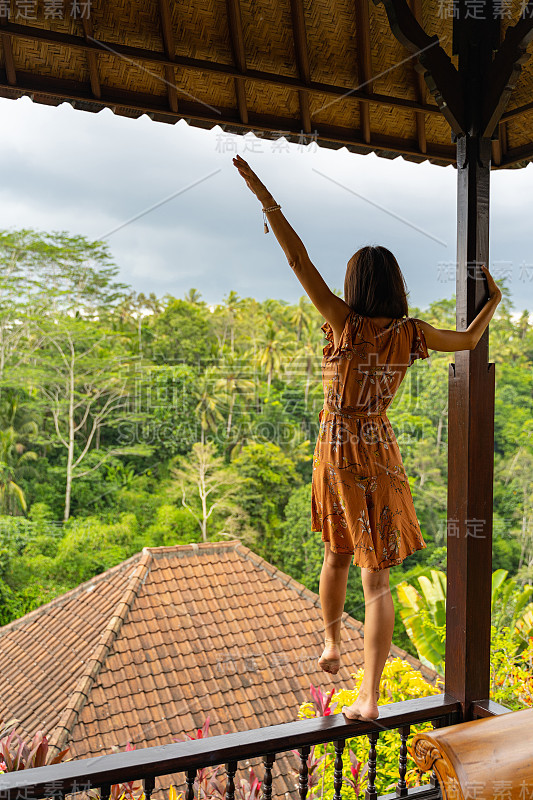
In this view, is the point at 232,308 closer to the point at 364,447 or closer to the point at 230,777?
the point at 364,447

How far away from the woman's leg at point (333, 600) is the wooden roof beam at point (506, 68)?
4.27ft

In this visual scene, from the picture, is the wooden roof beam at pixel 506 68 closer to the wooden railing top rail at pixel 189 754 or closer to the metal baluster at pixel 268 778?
the wooden railing top rail at pixel 189 754

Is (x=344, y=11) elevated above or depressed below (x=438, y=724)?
above

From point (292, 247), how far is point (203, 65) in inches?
30.9

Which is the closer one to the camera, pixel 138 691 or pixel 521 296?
pixel 138 691

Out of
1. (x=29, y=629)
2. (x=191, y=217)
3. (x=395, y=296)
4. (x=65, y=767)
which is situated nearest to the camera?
(x=65, y=767)

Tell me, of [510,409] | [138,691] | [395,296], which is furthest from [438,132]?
[510,409]

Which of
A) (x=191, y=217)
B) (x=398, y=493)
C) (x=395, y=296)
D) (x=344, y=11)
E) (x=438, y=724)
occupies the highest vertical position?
(x=191, y=217)

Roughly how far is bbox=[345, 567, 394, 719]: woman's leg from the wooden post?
0.33 metres

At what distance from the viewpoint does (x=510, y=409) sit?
14992mm

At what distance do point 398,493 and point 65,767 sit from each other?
1.02m

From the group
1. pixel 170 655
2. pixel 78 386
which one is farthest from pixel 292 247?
pixel 78 386

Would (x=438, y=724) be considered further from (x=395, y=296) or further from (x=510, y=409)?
(x=510, y=409)

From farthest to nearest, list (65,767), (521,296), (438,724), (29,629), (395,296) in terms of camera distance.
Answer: (521,296) → (29,629) → (438,724) → (395,296) → (65,767)
